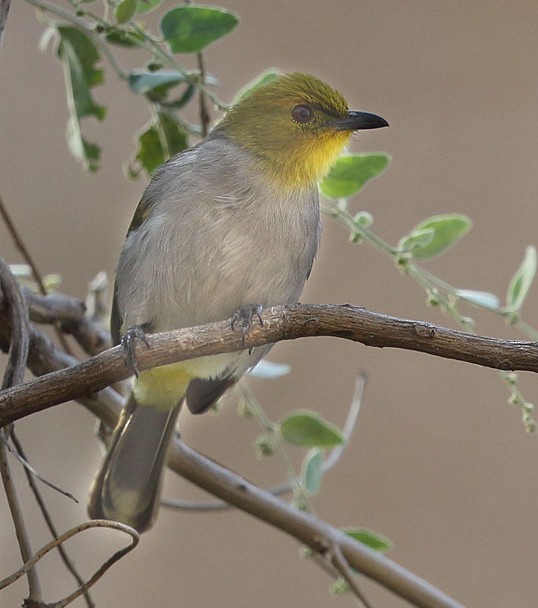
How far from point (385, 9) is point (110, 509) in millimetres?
1744

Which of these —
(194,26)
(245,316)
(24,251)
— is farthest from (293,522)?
(194,26)

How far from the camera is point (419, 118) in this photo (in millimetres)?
2668

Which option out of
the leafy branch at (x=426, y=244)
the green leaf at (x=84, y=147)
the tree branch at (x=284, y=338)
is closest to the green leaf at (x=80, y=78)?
the green leaf at (x=84, y=147)

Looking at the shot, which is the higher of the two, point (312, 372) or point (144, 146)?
point (144, 146)

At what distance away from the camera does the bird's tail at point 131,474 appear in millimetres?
1444

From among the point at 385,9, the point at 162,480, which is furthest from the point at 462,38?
the point at 162,480

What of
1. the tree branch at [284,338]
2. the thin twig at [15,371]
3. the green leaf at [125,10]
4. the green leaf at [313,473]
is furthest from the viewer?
the green leaf at [313,473]

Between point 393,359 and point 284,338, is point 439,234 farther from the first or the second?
point 393,359

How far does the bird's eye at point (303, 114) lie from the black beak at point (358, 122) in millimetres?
42

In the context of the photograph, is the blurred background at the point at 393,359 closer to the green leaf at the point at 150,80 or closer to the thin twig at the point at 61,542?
the green leaf at the point at 150,80

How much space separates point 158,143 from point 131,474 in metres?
0.53

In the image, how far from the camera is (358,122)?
4.98ft

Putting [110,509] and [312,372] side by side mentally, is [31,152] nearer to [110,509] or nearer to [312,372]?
[312,372]

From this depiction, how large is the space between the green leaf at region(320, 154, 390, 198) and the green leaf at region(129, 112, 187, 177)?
0.84 feet
